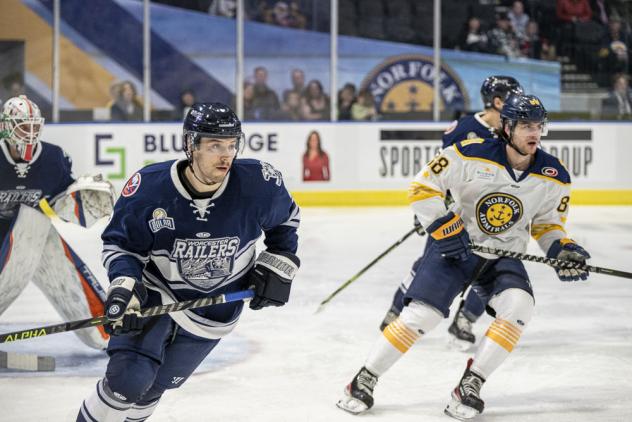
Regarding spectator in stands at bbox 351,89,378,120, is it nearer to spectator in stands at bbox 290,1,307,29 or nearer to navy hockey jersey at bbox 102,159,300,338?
spectator in stands at bbox 290,1,307,29

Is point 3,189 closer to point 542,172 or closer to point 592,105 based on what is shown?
point 542,172

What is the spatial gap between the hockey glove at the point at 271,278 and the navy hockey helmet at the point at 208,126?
0.32 meters

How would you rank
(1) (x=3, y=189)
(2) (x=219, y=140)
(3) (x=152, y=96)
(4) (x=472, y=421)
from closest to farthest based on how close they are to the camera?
(2) (x=219, y=140), (4) (x=472, y=421), (1) (x=3, y=189), (3) (x=152, y=96)

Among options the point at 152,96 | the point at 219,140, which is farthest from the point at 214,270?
the point at 152,96

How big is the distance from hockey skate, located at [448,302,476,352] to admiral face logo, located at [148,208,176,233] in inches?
77.3

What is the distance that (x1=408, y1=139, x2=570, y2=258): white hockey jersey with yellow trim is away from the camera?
3.19 m

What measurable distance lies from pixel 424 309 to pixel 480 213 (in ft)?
1.22

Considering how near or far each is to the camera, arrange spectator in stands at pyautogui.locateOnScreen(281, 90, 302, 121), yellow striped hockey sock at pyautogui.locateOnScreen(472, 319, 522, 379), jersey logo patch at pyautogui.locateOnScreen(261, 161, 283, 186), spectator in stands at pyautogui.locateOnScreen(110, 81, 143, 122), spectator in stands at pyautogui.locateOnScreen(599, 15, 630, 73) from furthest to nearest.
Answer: spectator in stands at pyautogui.locateOnScreen(599, 15, 630, 73)
spectator in stands at pyautogui.locateOnScreen(281, 90, 302, 121)
spectator in stands at pyautogui.locateOnScreen(110, 81, 143, 122)
yellow striped hockey sock at pyautogui.locateOnScreen(472, 319, 522, 379)
jersey logo patch at pyautogui.locateOnScreen(261, 161, 283, 186)

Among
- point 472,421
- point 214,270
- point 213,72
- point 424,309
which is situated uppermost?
point 213,72

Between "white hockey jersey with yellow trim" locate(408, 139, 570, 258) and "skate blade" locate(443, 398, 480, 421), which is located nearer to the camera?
"skate blade" locate(443, 398, 480, 421)

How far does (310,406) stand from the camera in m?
3.23

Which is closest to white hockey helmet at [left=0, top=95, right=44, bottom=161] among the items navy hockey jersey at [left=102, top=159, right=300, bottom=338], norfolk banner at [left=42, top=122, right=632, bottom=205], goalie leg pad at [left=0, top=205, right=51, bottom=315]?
goalie leg pad at [left=0, top=205, right=51, bottom=315]

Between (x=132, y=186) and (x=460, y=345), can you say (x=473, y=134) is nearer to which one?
(x=460, y=345)

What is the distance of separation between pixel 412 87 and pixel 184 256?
631 centimetres
